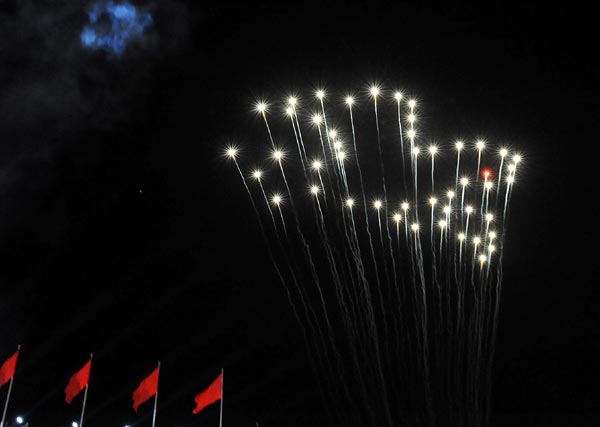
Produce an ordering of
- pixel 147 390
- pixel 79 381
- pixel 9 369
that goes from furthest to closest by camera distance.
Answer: pixel 147 390 < pixel 79 381 < pixel 9 369

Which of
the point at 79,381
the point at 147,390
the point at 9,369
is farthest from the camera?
the point at 147,390

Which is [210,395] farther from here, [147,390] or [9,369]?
[9,369]

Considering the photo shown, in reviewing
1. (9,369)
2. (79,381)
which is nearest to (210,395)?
(79,381)

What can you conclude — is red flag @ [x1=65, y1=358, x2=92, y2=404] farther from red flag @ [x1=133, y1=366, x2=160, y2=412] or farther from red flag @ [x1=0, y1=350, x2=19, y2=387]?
red flag @ [x1=0, y1=350, x2=19, y2=387]

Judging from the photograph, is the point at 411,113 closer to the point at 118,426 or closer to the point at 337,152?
the point at 337,152

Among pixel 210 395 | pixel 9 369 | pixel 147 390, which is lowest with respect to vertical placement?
pixel 210 395

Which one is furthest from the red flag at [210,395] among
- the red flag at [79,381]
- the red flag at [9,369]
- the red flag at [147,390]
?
the red flag at [9,369]

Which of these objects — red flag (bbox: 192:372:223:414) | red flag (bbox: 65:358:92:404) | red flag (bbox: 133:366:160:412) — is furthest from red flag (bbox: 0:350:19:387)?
red flag (bbox: 192:372:223:414)

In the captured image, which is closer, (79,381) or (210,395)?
(79,381)

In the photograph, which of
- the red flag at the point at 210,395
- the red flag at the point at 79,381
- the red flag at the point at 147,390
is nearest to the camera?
the red flag at the point at 79,381

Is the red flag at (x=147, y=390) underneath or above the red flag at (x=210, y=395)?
above

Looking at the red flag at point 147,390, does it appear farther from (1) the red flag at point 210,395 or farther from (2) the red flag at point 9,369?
(2) the red flag at point 9,369

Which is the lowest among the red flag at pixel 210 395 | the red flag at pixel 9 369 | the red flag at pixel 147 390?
the red flag at pixel 210 395

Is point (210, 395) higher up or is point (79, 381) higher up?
point (79, 381)
